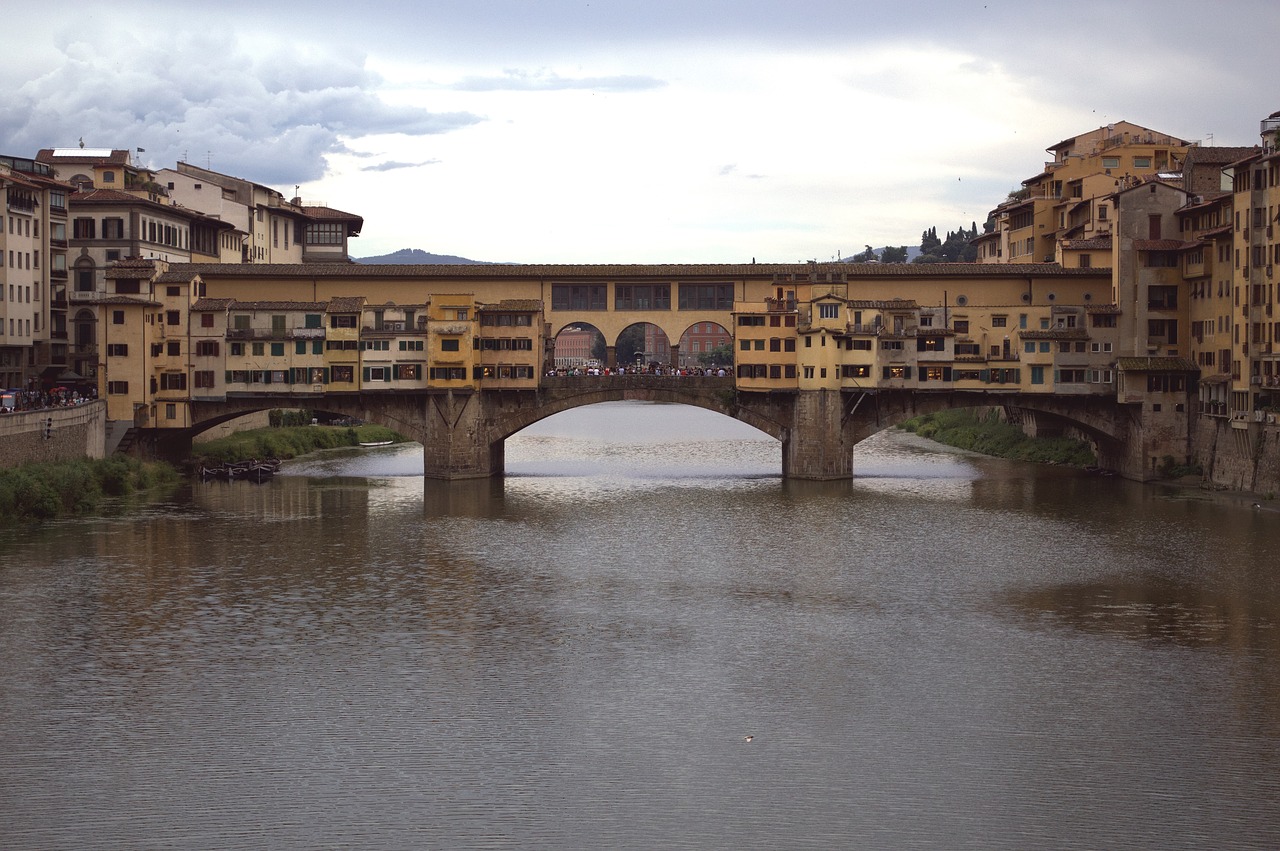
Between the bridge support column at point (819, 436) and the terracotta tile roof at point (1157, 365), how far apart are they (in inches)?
436

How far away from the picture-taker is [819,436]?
6012cm

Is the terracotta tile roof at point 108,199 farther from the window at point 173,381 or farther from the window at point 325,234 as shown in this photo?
the window at point 325,234

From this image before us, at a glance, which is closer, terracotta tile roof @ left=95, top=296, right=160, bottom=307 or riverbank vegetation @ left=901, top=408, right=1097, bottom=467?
terracotta tile roof @ left=95, top=296, right=160, bottom=307

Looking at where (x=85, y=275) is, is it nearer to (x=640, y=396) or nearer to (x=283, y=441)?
(x=283, y=441)

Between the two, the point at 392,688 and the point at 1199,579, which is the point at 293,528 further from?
the point at 1199,579

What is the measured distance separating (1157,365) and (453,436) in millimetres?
27671

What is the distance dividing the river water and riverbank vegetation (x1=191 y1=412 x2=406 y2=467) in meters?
12.8

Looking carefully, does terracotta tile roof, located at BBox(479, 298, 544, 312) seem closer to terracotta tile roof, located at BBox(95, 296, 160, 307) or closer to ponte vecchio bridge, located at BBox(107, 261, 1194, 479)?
ponte vecchio bridge, located at BBox(107, 261, 1194, 479)

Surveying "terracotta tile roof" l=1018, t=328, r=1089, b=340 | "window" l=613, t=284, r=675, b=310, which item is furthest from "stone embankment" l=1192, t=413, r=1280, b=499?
"window" l=613, t=284, r=675, b=310

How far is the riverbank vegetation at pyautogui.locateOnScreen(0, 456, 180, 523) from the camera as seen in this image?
4716 centimetres

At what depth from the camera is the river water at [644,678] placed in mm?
22500

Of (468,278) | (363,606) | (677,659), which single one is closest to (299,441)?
(468,278)

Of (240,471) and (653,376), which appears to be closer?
(653,376)

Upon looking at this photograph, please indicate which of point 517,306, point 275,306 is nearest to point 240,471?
point 275,306
